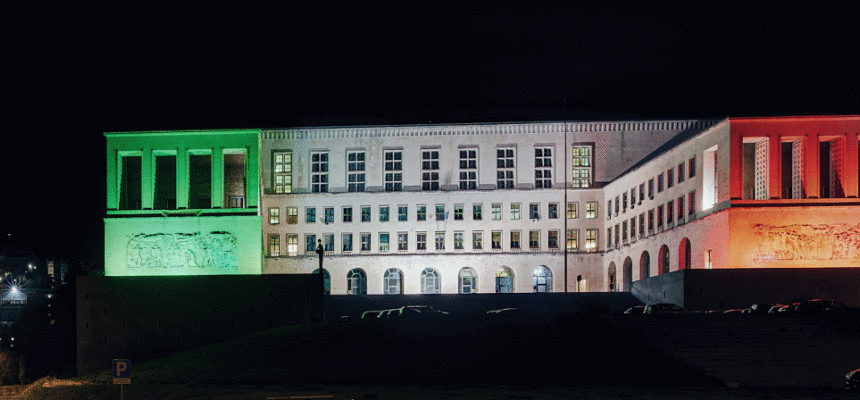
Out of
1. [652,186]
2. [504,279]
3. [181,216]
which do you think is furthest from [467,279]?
[181,216]

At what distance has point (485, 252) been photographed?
238 ft

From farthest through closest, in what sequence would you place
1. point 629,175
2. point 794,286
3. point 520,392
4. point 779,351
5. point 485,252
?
point 485,252 < point 629,175 < point 794,286 < point 779,351 < point 520,392

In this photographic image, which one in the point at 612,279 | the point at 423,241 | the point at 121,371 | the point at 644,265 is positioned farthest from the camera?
the point at 423,241

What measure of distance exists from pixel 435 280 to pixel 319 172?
490 inches

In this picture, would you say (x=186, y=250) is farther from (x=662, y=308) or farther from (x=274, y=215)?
(x=662, y=308)

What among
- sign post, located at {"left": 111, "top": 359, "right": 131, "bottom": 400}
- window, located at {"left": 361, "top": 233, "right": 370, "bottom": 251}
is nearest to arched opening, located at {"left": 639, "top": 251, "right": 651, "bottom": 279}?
window, located at {"left": 361, "top": 233, "right": 370, "bottom": 251}

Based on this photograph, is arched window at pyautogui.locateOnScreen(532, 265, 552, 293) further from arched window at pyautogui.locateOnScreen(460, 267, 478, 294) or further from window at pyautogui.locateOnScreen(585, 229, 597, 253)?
arched window at pyautogui.locateOnScreen(460, 267, 478, 294)

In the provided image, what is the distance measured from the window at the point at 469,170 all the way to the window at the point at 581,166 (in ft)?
24.6

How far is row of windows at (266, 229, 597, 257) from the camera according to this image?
237 feet

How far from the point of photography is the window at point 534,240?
72.2 meters

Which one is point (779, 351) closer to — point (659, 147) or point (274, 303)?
point (274, 303)

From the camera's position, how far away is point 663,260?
59625mm

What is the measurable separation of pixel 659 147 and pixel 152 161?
37602 millimetres

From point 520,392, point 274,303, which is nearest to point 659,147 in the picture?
point 274,303
